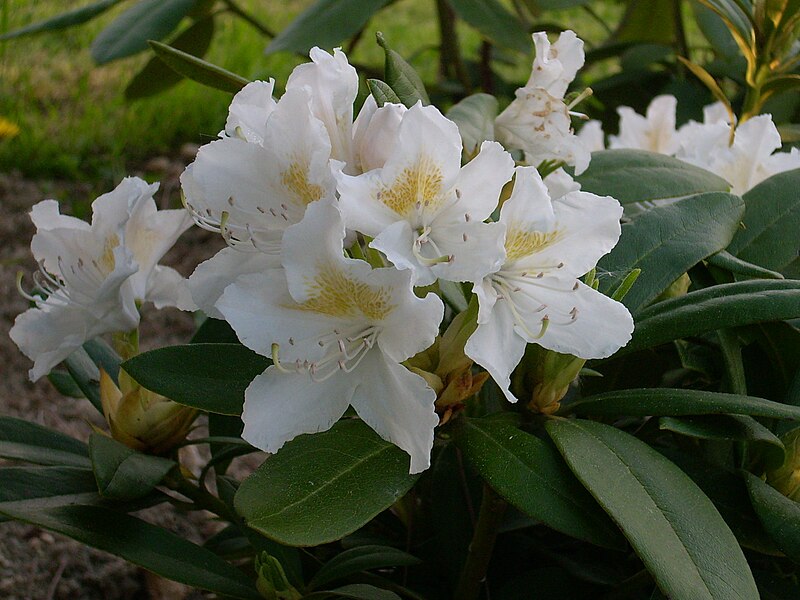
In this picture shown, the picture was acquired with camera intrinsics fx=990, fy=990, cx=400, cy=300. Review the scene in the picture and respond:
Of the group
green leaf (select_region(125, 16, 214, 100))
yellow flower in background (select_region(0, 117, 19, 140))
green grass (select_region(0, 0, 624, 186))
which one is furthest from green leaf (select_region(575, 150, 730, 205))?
yellow flower in background (select_region(0, 117, 19, 140))

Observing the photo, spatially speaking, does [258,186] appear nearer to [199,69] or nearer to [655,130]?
[199,69]

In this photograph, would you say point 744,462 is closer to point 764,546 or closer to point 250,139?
point 764,546

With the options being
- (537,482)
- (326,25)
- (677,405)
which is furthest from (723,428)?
(326,25)

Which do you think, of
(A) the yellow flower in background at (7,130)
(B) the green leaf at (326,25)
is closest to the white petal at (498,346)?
(B) the green leaf at (326,25)

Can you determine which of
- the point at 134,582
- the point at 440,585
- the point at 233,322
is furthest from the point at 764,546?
the point at 134,582

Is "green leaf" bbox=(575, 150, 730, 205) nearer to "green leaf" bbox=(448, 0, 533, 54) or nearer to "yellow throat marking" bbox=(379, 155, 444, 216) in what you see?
"yellow throat marking" bbox=(379, 155, 444, 216)
